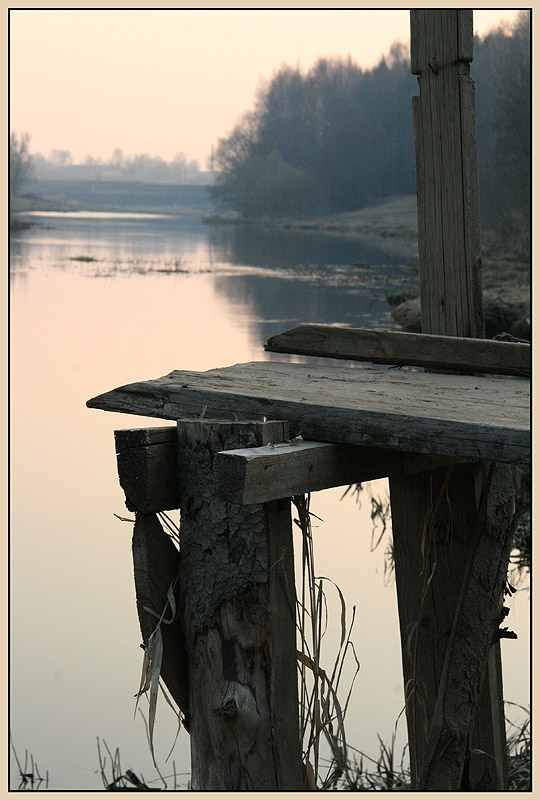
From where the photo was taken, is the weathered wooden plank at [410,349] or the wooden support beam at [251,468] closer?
the wooden support beam at [251,468]

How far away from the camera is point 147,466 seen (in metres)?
2.22

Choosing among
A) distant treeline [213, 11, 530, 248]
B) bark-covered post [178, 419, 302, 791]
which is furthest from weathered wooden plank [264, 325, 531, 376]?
distant treeline [213, 11, 530, 248]

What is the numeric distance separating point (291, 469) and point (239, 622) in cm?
39

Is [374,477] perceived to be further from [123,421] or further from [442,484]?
[123,421]

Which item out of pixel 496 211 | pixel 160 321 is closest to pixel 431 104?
pixel 160 321

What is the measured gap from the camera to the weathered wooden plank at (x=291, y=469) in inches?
78.7

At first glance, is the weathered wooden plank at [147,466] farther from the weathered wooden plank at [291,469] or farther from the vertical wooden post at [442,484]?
the vertical wooden post at [442,484]

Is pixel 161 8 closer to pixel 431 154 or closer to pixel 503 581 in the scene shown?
pixel 431 154

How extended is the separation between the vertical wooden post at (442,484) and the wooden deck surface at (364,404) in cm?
40

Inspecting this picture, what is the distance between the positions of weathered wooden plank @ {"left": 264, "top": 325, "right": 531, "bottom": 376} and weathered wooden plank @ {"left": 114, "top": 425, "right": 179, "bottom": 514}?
0.88m

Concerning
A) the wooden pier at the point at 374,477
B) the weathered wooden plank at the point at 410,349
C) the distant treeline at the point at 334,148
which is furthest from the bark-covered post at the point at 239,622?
the distant treeline at the point at 334,148

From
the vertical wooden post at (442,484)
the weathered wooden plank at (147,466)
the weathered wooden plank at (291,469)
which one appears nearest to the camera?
the weathered wooden plank at (291,469)

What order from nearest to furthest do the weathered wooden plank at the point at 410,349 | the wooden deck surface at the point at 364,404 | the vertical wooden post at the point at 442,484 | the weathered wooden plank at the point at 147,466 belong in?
the wooden deck surface at the point at 364,404, the weathered wooden plank at the point at 147,466, the weathered wooden plank at the point at 410,349, the vertical wooden post at the point at 442,484

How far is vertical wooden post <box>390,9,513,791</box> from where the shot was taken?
3076mm
